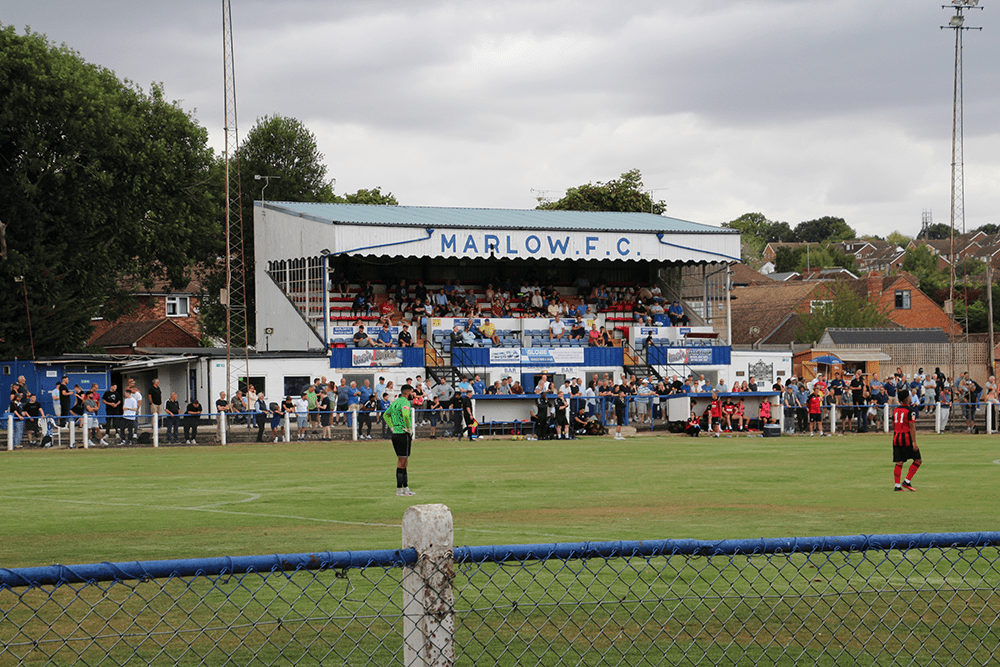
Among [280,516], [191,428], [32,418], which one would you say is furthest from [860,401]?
[280,516]

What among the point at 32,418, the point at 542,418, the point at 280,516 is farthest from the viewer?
the point at 542,418

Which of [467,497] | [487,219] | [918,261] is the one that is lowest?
[467,497]

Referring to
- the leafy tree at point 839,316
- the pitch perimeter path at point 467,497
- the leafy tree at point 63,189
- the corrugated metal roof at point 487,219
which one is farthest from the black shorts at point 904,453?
the leafy tree at point 839,316

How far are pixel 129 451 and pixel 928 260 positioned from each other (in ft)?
437

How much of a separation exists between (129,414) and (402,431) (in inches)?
681

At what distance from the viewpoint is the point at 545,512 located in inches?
634

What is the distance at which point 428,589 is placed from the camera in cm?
410

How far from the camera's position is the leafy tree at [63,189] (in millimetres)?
45594

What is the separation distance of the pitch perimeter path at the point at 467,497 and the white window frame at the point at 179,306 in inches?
1972

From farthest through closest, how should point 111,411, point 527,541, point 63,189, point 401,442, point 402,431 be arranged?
point 63,189, point 111,411, point 402,431, point 401,442, point 527,541

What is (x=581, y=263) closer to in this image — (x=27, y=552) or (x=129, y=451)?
(x=129, y=451)

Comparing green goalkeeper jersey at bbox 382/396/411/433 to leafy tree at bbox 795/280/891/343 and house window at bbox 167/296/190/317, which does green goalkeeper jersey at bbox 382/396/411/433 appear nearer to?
house window at bbox 167/296/190/317

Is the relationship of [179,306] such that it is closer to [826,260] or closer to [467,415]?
[467,415]

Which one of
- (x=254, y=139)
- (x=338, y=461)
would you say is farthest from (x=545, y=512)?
(x=254, y=139)
